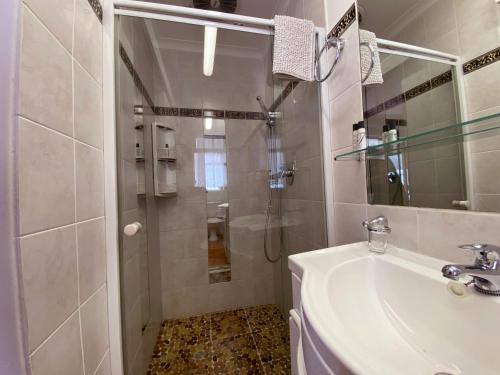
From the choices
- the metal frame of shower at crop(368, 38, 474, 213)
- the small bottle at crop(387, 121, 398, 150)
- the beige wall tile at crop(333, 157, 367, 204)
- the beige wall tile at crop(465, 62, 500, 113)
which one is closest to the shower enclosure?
the beige wall tile at crop(333, 157, 367, 204)

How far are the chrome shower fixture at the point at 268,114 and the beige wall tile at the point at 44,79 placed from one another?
47.2 inches

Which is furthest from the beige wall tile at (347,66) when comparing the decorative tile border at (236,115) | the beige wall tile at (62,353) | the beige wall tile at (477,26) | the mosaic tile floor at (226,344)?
the mosaic tile floor at (226,344)

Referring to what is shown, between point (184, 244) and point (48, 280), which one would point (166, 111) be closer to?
point (184, 244)

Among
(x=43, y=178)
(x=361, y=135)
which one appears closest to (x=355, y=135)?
(x=361, y=135)

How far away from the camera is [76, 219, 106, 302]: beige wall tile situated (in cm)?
62

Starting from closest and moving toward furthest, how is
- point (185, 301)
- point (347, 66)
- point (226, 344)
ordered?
point (347, 66) < point (226, 344) < point (185, 301)

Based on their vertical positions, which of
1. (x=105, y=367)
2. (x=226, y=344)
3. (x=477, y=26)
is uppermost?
(x=477, y=26)

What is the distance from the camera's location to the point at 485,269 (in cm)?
39

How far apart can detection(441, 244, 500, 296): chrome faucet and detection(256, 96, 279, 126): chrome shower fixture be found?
4.32ft

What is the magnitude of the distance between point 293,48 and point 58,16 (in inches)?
34.4

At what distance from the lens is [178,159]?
1604 millimetres

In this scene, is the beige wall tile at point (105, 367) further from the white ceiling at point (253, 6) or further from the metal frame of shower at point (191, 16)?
the white ceiling at point (253, 6)

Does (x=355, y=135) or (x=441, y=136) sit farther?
(x=355, y=135)

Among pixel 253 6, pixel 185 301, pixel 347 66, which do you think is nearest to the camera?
pixel 347 66
